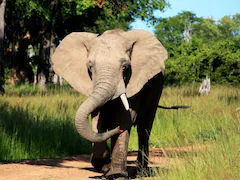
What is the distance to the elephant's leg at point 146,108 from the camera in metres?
9.26

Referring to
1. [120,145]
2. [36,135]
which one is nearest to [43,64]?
[36,135]

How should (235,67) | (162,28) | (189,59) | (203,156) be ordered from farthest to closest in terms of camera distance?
(162,28) < (189,59) < (235,67) < (203,156)

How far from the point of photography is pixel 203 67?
1236 inches

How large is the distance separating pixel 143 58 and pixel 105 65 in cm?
87

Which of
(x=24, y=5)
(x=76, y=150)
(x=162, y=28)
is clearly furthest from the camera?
(x=162, y=28)

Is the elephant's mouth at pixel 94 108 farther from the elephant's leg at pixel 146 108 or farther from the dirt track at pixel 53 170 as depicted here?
the elephant's leg at pixel 146 108

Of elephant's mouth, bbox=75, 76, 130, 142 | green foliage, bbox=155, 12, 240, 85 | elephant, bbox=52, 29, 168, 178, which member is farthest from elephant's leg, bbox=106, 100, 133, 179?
green foliage, bbox=155, 12, 240, 85

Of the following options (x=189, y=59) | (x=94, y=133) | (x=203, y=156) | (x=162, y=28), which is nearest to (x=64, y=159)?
(x=94, y=133)

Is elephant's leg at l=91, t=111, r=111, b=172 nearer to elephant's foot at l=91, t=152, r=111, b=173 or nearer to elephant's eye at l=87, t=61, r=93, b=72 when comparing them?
elephant's foot at l=91, t=152, r=111, b=173

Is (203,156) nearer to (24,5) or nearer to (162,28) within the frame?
(24,5)

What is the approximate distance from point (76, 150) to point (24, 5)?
21.0 meters

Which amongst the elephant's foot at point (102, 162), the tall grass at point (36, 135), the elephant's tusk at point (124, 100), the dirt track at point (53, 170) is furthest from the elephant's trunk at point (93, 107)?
the tall grass at point (36, 135)

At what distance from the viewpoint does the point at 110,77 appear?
777cm

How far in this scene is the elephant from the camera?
7711mm
